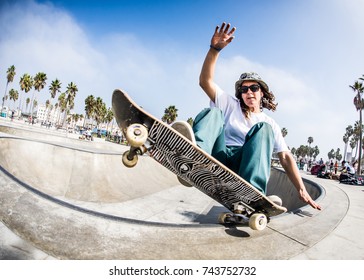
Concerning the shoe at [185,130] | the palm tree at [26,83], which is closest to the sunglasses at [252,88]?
the shoe at [185,130]

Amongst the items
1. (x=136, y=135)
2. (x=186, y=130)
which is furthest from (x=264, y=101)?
(x=136, y=135)

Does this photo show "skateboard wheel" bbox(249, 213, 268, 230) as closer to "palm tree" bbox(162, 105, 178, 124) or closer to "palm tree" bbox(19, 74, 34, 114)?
"palm tree" bbox(162, 105, 178, 124)

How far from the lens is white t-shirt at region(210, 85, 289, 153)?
112 inches

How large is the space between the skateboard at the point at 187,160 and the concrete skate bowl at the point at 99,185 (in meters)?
3.80

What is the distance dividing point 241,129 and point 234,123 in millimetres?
113

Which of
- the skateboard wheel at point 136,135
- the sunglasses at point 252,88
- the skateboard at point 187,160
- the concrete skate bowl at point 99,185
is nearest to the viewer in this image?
the skateboard wheel at point 136,135

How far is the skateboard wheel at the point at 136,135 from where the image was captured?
185 centimetres

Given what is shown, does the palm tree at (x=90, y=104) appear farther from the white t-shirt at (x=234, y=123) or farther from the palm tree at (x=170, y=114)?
the white t-shirt at (x=234, y=123)

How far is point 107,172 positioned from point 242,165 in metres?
6.94

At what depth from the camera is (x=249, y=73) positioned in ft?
9.99

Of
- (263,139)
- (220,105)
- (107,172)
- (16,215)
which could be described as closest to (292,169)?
(263,139)

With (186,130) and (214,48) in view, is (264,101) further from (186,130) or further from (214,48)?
(186,130)

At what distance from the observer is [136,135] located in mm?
1891

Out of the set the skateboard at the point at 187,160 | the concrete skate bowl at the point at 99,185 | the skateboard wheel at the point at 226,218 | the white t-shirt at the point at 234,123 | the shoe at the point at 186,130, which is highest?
the white t-shirt at the point at 234,123
